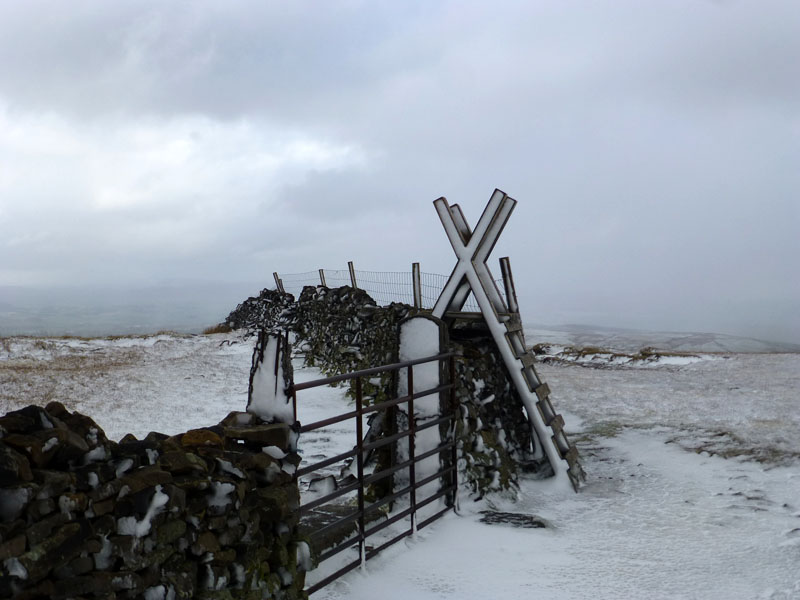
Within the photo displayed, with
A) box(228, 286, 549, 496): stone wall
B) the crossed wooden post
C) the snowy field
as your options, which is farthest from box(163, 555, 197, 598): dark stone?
the crossed wooden post

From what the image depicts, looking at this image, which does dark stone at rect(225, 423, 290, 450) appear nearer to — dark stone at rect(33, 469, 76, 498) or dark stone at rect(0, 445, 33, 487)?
dark stone at rect(33, 469, 76, 498)

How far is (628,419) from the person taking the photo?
Result: 10.3 meters

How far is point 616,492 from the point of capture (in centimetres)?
674

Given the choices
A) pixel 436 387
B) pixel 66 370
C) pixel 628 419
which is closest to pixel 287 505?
pixel 436 387

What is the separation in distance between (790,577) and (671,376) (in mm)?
12077

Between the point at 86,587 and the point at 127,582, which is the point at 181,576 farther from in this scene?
the point at 86,587

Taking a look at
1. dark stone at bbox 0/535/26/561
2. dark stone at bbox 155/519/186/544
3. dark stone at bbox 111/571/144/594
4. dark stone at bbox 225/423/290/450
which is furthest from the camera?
dark stone at bbox 225/423/290/450

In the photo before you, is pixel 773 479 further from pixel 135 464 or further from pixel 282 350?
pixel 135 464

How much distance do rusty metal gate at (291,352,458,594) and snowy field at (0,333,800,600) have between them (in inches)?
7.8

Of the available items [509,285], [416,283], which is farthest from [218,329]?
[509,285]

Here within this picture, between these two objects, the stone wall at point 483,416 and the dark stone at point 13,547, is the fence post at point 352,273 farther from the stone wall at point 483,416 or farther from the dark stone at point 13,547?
the dark stone at point 13,547

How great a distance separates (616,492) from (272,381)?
4.57 meters

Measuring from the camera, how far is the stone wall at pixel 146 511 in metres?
2.35

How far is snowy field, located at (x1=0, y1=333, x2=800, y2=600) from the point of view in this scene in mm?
4645
